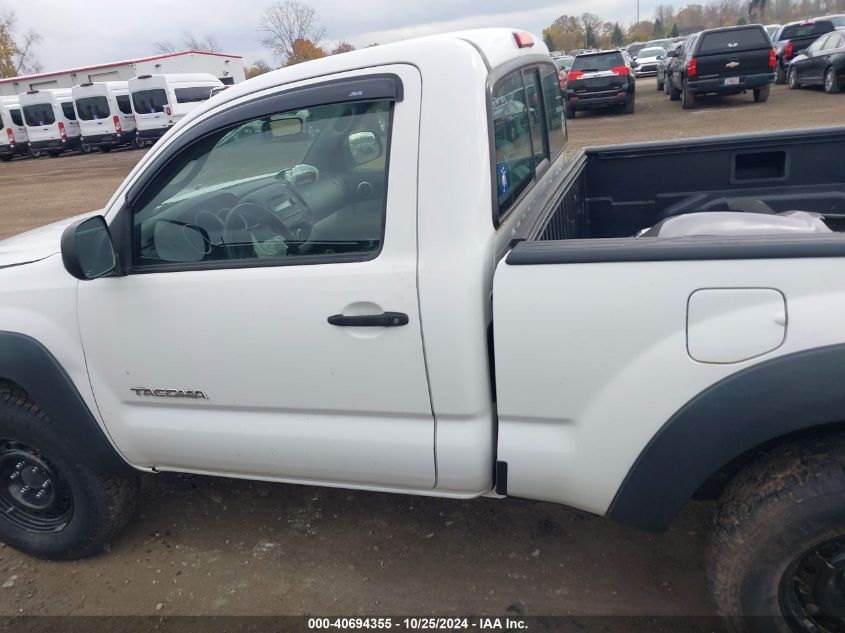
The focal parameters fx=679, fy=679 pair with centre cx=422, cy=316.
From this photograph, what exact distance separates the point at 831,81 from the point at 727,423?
16856 mm

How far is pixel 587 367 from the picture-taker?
190cm

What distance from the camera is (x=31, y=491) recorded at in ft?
9.54

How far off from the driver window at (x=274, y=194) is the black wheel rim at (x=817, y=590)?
1571mm

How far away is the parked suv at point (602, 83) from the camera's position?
16875 mm

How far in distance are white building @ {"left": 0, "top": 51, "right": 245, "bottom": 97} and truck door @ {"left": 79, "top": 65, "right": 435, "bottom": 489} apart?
3673 cm

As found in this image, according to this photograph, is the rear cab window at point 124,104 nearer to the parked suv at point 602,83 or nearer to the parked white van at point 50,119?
the parked white van at point 50,119

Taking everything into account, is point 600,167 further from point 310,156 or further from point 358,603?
point 358,603

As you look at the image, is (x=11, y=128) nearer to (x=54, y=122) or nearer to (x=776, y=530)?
(x=54, y=122)

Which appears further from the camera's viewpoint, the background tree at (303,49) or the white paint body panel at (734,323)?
the background tree at (303,49)

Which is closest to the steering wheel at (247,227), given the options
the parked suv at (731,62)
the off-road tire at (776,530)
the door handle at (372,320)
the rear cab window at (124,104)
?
the door handle at (372,320)

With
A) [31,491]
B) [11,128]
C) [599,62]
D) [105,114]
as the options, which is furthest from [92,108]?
[31,491]

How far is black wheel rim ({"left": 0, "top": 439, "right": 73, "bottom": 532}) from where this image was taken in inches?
111

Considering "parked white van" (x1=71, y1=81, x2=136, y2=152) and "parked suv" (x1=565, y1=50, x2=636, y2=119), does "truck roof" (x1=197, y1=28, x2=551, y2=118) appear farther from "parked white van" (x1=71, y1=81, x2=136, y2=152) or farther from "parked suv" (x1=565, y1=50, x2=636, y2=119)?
"parked white van" (x1=71, y1=81, x2=136, y2=152)

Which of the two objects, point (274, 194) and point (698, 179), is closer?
point (274, 194)
